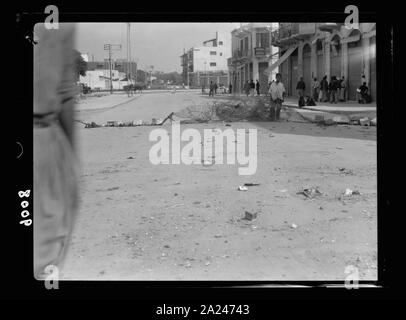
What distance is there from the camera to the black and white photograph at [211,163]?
103 inches

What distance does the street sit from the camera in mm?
2662

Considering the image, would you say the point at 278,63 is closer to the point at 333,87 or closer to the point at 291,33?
the point at 291,33

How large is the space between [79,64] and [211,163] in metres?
0.94

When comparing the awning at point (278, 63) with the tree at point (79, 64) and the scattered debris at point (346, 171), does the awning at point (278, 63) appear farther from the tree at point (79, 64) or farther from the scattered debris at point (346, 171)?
the tree at point (79, 64)

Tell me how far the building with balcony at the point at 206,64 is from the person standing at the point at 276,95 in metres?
0.30

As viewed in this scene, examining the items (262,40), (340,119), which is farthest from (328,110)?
(340,119)

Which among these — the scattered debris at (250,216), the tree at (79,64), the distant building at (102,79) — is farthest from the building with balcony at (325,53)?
the tree at (79,64)

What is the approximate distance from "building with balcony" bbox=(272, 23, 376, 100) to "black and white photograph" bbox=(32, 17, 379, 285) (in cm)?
1
